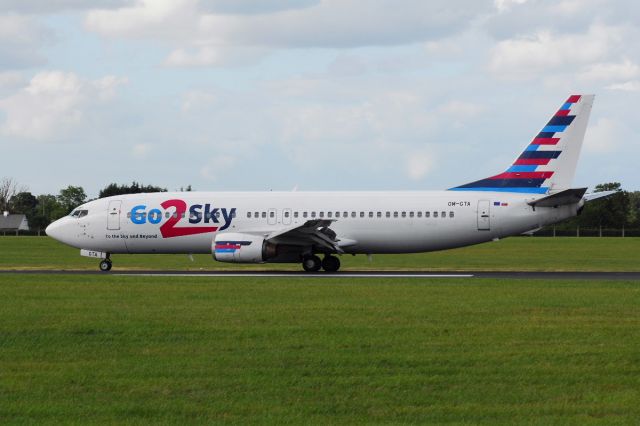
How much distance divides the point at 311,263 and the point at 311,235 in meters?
1.53

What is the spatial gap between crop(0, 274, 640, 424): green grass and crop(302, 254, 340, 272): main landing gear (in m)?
13.6

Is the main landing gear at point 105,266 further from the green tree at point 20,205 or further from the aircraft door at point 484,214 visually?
the green tree at point 20,205

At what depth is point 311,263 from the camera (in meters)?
39.8

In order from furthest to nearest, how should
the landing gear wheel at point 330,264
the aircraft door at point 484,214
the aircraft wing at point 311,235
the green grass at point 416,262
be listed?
the green grass at point 416,262 < the landing gear wheel at point 330,264 < the aircraft door at point 484,214 < the aircraft wing at point 311,235

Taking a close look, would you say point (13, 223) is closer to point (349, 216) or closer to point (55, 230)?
point (55, 230)

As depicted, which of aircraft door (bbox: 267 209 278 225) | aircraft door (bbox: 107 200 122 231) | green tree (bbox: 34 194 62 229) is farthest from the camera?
green tree (bbox: 34 194 62 229)

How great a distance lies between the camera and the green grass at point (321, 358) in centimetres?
1163

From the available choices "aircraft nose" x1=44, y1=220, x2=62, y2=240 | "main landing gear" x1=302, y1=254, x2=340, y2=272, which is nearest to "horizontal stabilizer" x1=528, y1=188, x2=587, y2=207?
"main landing gear" x1=302, y1=254, x2=340, y2=272

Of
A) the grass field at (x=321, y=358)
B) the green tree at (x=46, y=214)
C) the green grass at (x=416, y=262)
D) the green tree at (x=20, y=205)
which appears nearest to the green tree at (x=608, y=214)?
the green grass at (x=416, y=262)

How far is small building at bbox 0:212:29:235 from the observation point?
171000 millimetres

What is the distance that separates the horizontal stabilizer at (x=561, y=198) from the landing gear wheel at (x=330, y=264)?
301 inches

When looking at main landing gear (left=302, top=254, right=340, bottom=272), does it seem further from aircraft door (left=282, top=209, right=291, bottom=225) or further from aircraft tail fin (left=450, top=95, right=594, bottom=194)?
aircraft tail fin (left=450, top=95, right=594, bottom=194)

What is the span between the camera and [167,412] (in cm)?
1154

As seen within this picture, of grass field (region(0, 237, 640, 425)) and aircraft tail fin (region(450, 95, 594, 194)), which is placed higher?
aircraft tail fin (region(450, 95, 594, 194))
